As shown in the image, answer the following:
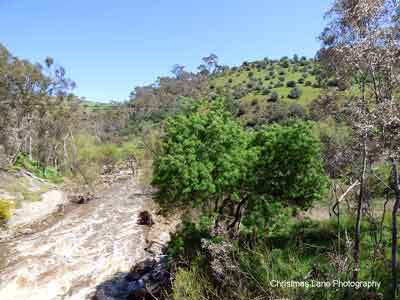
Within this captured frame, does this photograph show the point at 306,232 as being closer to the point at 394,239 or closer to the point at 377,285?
the point at 377,285

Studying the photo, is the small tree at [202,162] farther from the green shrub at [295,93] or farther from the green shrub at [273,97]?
the green shrub at [273,97]

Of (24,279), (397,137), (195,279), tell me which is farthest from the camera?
(24,279)

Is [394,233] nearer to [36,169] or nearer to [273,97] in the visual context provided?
[36,169]

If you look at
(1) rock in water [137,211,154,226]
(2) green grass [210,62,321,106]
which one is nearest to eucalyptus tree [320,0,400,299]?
(1) rock in water [137,211,154,226]

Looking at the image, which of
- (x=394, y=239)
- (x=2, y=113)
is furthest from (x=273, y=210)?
(x=2, y=113)

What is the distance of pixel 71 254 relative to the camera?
1247 centimetres

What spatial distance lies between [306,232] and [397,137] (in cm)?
519

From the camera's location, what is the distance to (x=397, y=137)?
162 inches

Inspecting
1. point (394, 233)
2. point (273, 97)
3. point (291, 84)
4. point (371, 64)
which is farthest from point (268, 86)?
point (394, 233)

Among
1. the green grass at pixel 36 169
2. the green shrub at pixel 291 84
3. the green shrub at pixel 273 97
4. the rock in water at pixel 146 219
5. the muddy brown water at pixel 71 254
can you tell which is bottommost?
the muddy brown water at pixel 71 254

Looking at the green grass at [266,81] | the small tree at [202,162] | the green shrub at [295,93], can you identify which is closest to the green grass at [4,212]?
the small tree at [202,162]

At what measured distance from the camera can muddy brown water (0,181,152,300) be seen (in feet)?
33.0

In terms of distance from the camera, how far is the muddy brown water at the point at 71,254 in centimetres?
1006

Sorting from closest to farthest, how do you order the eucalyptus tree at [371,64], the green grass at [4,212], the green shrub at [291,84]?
1. the eucalyptus tree at [371,64]
2. the green grass at [4,212]
3. the green shrub at [291,84]
